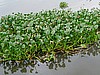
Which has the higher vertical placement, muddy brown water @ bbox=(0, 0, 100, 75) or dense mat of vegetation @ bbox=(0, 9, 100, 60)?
dense mat of vegetation @ bbox=(0, 9, 100, 60)

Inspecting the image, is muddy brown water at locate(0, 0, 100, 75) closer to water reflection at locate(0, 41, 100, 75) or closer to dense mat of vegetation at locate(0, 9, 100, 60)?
water reflection at locate(0, 41, 100, 75)

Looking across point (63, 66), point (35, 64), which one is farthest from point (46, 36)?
point (63, 66)

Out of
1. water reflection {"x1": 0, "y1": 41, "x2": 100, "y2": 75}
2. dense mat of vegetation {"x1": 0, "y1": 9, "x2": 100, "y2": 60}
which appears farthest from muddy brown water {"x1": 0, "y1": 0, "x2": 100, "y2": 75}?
dense mat of vegetation {"x1": 0, "y1": 9, "x2": 100, "y2": 60}

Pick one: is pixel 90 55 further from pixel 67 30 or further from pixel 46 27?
pixel 46 27

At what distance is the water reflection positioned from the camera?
190 inches

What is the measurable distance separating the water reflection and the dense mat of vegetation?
130 millimetres

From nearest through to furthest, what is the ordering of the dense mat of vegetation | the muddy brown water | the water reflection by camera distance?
the muddy brown water < the water reflection < the dense mat of vegetation

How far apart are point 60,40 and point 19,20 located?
5.39 feet

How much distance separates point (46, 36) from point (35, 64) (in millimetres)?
670

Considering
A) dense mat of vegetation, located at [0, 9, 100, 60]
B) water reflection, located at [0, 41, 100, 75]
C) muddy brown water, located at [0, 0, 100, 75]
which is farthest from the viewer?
dense mat of vegetation, located at [0, 9, 100, 60]

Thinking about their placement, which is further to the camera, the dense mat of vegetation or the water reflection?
the dense mat of vegetation

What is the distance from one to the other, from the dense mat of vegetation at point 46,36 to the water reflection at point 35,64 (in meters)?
0.13

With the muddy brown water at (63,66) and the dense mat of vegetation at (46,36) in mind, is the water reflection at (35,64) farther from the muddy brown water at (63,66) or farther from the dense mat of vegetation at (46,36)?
the dense mat of vegetation at (46,36)

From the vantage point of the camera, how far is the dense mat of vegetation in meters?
4.96
